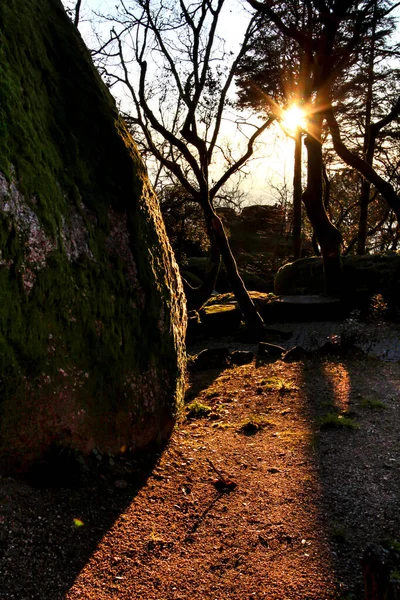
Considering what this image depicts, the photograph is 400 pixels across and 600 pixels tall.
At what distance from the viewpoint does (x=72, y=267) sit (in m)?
3.53

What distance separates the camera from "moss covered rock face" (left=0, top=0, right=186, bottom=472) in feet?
9.77

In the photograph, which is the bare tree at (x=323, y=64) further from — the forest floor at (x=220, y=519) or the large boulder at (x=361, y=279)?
the forest floor at (x=220, y=519)

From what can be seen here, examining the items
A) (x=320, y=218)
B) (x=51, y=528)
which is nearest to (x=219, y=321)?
(x=320, y=218)

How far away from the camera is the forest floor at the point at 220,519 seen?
2611 mm

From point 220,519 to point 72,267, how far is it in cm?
206

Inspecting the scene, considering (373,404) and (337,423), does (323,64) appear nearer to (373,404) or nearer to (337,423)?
(373,404)

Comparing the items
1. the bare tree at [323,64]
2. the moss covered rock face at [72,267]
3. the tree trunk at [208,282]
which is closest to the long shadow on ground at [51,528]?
the moss covered rock face at [72,267]

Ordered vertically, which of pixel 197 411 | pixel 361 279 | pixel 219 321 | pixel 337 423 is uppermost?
pixel 361 279

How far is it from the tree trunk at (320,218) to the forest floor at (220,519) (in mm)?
9349

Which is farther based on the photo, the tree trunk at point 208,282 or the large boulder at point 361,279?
the large boulder at point 361,279

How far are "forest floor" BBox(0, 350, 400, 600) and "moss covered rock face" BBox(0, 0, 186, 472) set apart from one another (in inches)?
14.6

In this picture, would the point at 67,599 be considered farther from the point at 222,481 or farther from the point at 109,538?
the point at 222,481

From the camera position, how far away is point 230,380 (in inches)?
307

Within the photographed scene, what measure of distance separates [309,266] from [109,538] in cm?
1439
